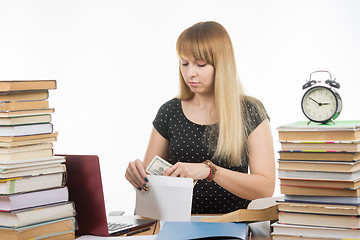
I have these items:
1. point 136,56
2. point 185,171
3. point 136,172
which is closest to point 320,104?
point 185,171

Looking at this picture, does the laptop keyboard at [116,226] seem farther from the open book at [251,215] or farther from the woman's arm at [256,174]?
the woman's arm at [256,174]

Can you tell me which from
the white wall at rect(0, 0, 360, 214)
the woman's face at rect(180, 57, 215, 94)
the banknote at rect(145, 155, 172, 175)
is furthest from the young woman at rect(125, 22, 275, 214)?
the white wall at rect(0, 0, 360, 214)

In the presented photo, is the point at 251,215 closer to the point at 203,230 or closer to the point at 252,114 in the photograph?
the point at 203,230

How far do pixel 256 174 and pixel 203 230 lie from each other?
911 mm

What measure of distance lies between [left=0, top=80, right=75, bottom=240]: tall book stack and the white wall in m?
3.01

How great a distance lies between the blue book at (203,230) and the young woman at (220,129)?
0.62 metres

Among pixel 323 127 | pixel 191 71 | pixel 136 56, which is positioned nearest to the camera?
pixel 323 127

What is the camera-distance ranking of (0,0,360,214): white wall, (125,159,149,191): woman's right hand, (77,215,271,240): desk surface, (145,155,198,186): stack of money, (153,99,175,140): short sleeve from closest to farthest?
(77,215,271,240): desk surface < (125,159,149,191): woman's right hand < (145,155,198,186): stack of money < (153,99,175,140): short sleeve < (0,0,360,214): white wall

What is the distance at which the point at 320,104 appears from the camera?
149cm

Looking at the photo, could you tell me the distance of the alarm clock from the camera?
4.78 feet

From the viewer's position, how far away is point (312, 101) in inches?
59.6

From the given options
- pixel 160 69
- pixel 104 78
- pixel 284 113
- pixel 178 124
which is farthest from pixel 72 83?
pixel 178 124

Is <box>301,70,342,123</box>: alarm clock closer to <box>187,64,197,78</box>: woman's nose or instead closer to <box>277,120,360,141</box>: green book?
<box>277,120,360,141</box>: green book

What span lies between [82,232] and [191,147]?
0.98 metres
